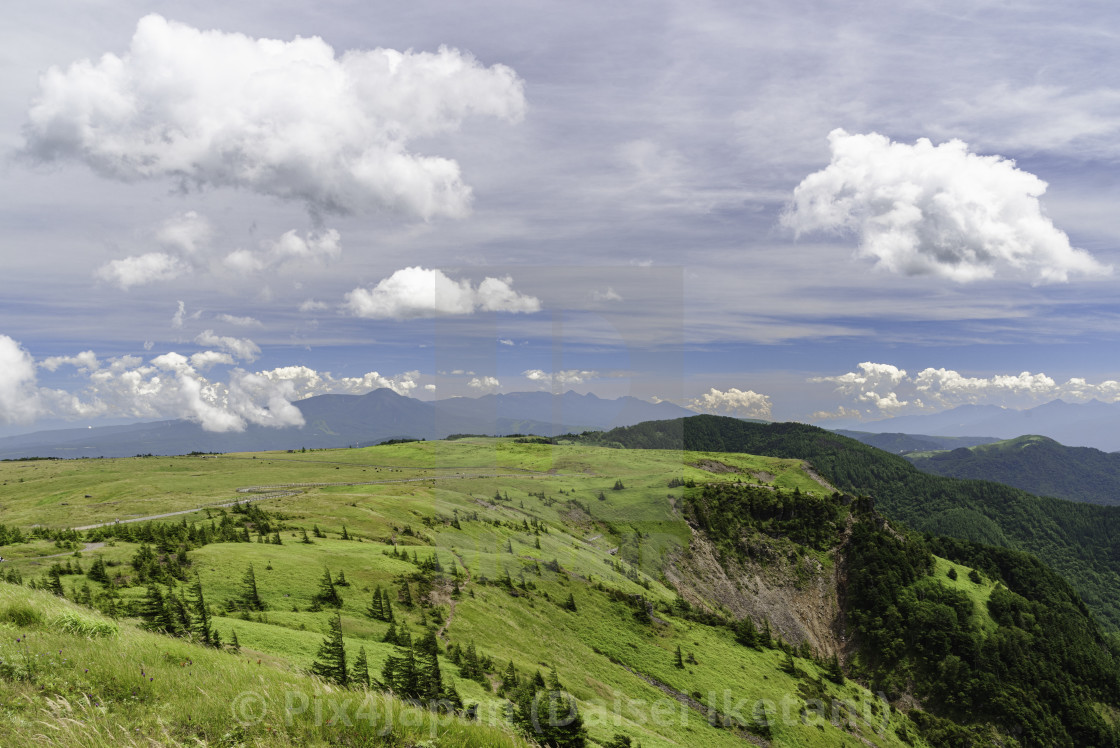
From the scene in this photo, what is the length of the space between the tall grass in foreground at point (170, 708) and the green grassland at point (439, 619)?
0.17ft

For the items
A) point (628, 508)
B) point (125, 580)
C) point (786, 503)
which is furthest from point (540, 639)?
point (786, 503)

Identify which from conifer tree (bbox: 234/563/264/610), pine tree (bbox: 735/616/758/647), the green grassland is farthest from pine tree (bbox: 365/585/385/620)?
pine tree (bbox: 735/616/758/647)

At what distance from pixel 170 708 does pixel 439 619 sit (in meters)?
39.2

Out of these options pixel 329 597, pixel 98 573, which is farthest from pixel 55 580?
pixel 329 597

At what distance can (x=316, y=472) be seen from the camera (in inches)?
6836

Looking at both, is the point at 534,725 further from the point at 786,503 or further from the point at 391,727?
the point at 786,503

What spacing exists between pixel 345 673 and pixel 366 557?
3852 cm

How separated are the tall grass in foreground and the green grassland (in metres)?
0.05

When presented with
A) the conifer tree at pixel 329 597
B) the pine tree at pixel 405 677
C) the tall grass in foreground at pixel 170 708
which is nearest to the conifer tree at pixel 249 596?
the conifer tree at pixel 329 597

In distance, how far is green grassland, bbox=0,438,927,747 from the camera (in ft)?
32.4

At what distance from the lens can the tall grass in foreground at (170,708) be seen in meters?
8.35

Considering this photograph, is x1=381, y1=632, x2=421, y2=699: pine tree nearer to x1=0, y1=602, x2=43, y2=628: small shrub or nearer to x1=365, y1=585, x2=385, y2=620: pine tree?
x1=0, y1=602, x2=43, y2=628: small shrub

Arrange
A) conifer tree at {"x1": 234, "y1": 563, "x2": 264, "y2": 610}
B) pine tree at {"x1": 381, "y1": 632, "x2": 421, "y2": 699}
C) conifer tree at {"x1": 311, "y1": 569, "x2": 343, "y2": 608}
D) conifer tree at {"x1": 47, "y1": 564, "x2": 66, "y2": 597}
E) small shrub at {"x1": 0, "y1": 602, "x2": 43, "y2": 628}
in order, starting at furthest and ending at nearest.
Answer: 1. conifer tree at {"x1": 311, "y1": 569, "x2": 343, "y2": 608}
2. conifer tree at {"x1": 234, "y1": 563, "x2": 264, "y2": 610}
3. conifer tree at {"x1": 47, "y1": 564, "x2": 66, "y2": 597}
4. pine tree at {"x1": 381, "y1": 632, "x2": 421, "y2": 699}
5. small shrub at {"x1": 0, "y1": 602, "x2": 43, "y2": 628}

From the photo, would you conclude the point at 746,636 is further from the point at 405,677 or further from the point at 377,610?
the point at 405,677
